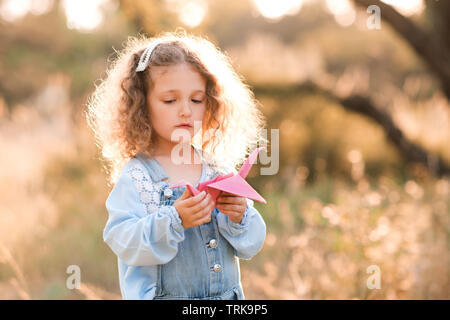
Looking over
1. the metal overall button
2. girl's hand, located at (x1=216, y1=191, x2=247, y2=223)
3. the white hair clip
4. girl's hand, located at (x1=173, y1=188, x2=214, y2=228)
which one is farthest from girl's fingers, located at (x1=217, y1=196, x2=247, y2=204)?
the white hair clip

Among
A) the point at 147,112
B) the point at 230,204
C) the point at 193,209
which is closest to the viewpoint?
the point at 193,209

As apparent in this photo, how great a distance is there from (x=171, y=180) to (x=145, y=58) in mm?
486

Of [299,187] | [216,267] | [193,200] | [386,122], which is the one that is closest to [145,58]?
[193,200]

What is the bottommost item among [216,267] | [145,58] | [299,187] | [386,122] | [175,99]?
[216,267]

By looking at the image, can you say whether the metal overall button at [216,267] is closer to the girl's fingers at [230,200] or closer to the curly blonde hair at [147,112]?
the girl's fingers at [230,200]

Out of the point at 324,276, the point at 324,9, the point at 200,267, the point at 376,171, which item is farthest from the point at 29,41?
the point at 200,267

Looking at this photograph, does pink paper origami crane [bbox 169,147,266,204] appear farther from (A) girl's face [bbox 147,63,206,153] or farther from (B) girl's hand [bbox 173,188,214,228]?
(A) girl's face [bbox 147,63,206,153]

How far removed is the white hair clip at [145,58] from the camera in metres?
1.91

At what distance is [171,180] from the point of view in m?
1.88

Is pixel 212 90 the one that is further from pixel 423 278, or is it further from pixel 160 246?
pixel 423 278

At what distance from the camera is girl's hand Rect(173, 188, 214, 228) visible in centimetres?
164

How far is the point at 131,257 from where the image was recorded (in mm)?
1685

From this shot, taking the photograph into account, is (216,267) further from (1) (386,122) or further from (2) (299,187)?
(1) (386,122)
